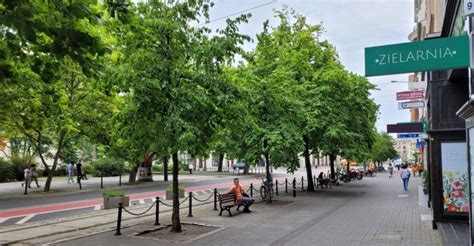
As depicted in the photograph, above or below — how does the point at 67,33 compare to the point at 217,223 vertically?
above

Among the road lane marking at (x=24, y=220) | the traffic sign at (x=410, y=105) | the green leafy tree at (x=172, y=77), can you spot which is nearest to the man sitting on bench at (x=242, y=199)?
the green leafy tree at (x=172, y=77)

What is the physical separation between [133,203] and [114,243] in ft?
35.6

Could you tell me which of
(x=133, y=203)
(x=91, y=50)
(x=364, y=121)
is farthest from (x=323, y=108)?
(x=91, y=50)

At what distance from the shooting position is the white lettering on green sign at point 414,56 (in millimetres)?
7176

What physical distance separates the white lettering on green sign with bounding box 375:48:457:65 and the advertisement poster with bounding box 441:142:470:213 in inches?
277

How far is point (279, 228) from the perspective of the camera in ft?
44.3

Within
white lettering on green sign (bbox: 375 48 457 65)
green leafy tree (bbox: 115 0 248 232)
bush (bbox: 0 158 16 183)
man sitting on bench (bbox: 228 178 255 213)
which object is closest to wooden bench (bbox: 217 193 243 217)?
man sitting on bench (bbox: 228 178 255 213)

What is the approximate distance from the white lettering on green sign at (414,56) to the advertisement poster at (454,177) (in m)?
7.04

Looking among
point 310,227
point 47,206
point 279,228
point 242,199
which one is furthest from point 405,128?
point 47,206

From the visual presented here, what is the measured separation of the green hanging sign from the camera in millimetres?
7141

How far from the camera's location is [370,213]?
17.2m

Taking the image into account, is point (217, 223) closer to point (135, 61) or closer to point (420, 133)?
point (135, 61)

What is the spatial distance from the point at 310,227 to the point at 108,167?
39.3 metres

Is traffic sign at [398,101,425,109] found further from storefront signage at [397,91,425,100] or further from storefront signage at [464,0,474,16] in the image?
storefront signage at [464,0,474,16]
